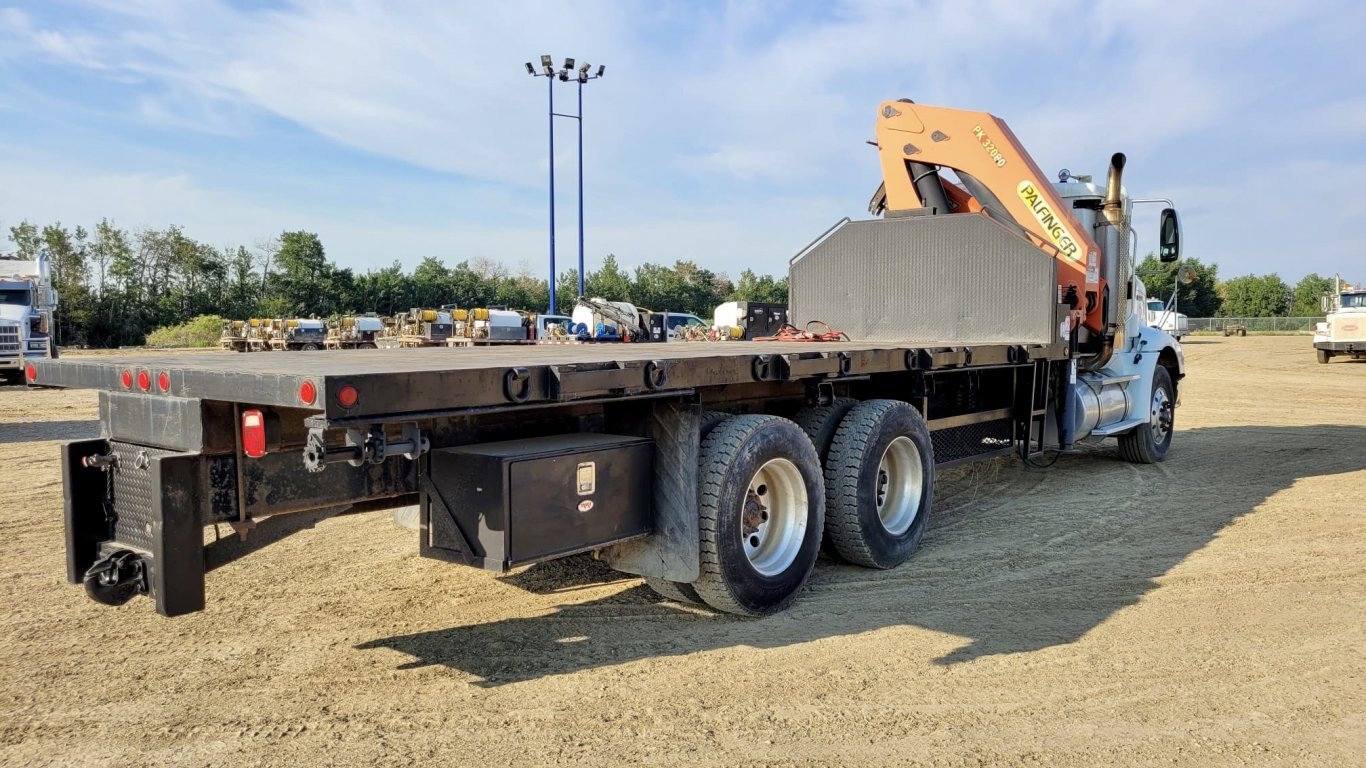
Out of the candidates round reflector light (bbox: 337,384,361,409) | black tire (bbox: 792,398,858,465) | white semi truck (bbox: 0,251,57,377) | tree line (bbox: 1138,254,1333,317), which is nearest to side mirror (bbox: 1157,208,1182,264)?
black tire (bbox: 792,398,858,465)

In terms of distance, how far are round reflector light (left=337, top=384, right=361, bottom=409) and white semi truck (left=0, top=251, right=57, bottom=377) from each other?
2189 centimetres

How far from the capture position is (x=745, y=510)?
17.1 feet

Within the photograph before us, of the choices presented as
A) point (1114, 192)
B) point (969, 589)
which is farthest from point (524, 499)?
point (1114, 192)

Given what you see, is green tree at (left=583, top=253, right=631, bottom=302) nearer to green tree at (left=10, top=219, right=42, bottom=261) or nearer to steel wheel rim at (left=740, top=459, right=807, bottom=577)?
green tree at (left=10, top=219, right=42, bottom=261)

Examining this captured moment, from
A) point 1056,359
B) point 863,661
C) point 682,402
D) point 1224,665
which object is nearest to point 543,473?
point 682,402

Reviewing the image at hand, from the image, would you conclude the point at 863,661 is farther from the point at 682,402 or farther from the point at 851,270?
the point at 851,270

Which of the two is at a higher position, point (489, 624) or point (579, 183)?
point (579, 183)

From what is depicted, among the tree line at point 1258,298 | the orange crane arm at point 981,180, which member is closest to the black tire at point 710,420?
the orange crane arm at point 981,180

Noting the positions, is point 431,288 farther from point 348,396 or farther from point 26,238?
point 348,396

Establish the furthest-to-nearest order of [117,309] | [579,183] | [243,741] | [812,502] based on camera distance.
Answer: [117,309] < [579,183] < [812,502] < [243,741]

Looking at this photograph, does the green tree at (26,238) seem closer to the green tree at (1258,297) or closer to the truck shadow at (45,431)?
the truck shadow at (45,431)

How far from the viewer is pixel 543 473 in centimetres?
416

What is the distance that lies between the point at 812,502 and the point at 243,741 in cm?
309

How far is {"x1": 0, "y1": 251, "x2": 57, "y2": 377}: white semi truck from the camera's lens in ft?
71.3
